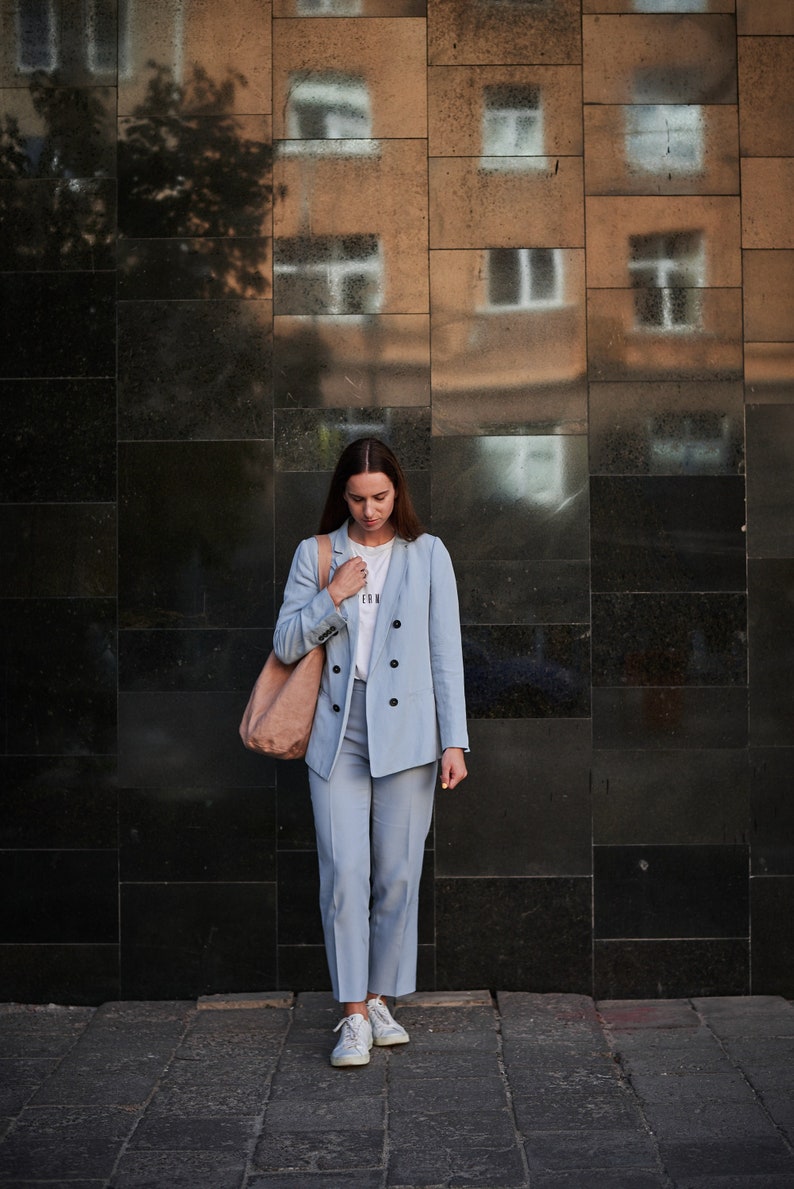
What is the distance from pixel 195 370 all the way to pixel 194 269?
451 mm

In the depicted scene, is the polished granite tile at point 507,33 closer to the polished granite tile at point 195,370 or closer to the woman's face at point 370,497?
the polished granite tile at point 195,370

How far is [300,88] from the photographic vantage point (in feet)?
19.1

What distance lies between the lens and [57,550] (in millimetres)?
5863

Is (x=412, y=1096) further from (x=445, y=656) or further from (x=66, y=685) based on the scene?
(x=66, y=685)

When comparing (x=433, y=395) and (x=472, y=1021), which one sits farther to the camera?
(x=433, y=395)

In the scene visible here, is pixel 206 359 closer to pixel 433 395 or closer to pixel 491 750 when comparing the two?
pixel 433 395

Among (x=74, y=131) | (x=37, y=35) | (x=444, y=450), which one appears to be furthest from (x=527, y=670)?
(x=37, y=35)

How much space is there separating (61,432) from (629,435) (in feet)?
8.36

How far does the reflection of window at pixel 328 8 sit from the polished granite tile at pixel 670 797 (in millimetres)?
3491

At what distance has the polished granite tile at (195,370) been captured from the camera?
5.84m

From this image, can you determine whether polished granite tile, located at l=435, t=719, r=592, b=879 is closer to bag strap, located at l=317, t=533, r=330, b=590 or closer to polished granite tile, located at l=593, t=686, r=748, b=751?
polished granite tile, located at l=593, t=686, r=748, b=751

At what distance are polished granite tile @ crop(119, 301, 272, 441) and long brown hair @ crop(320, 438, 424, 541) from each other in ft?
3.06

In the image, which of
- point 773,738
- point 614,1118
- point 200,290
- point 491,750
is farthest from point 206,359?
point 614,1118

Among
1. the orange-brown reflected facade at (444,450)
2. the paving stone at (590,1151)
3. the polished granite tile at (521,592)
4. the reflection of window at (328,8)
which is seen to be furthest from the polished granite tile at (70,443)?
the paving stone at (590,1151)
